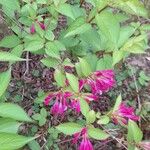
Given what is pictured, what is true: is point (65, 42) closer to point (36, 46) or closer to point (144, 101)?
point (36, 46)

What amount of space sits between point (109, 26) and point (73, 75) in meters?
0.25

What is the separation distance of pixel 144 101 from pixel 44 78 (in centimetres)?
70

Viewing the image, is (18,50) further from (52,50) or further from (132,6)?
(132,6)

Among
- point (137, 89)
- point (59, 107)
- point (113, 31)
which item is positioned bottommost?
point (137, 89)

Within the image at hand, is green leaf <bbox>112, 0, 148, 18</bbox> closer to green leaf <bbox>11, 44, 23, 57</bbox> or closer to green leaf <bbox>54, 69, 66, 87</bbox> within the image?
green leaf <bbox>54, 69, 66, 87</bbox>

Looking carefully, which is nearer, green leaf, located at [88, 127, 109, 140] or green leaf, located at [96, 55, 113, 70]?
green leaf, located at [88, 127, 109, 140]

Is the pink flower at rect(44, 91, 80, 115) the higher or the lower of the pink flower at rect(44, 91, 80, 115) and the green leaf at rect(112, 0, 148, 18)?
the lower

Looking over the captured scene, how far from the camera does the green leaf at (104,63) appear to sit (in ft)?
6.05

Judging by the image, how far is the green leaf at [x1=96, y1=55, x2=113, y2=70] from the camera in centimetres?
184

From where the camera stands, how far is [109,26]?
1500mm

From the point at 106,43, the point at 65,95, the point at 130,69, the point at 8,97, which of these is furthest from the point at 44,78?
the point at 65,95

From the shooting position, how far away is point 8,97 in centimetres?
245

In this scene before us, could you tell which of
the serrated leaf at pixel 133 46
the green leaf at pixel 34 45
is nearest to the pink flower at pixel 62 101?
the green leaf at pixel 34 45

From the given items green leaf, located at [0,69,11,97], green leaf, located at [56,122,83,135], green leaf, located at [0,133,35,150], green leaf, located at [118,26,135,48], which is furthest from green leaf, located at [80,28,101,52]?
green leaf, located at [0,133,35,150]
